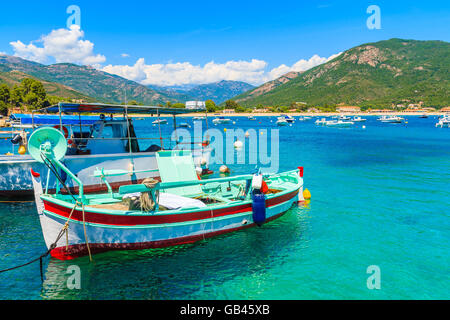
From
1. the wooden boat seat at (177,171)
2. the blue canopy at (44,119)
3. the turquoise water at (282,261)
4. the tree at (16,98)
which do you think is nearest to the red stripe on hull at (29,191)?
the turquoise water at (282,261)

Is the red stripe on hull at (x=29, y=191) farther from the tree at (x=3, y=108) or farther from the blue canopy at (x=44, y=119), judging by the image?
the tree at (x=3, y=108)

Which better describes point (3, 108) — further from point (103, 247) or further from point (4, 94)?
point (103, 247)

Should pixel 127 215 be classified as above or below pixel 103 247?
above

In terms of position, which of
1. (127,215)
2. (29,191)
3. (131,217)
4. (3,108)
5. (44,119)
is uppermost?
(3,108)

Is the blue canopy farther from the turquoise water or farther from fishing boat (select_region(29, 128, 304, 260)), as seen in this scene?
fishing boat (select_region(29, 128, 304, 260))

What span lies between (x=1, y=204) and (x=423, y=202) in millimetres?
26689

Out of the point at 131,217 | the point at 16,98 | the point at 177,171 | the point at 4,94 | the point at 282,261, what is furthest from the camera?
the point at 16,98

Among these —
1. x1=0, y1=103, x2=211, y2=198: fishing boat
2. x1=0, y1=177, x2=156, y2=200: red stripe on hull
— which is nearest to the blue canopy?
x1=0, y1=103, x2=211, y2=198: fishing boat

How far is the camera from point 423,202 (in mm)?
18734

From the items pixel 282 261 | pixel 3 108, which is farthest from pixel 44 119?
pixel 3 108

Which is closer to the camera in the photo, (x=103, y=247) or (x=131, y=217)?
(x=131, y=217)

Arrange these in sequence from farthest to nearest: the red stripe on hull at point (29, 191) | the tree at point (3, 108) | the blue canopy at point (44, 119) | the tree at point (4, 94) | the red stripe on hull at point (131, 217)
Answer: the tree at point (4, 94) < the tree at point (3, 108) < the blue canopy at point (44, 119) < the red stripe on hull at point (29, 191) < the red stripe on hull at point (131, 217)
